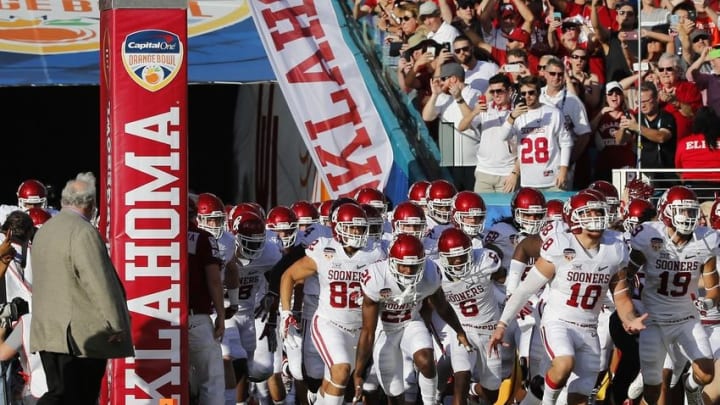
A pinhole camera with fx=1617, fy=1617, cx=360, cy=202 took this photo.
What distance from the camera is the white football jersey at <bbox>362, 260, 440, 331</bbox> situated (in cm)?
1172

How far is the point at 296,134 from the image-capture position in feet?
60.4

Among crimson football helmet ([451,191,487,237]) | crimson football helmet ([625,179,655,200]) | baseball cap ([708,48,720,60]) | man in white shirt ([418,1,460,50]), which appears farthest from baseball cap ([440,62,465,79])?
crimson football helmet ([451,191,487,237])

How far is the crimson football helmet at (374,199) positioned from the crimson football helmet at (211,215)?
4.75ft

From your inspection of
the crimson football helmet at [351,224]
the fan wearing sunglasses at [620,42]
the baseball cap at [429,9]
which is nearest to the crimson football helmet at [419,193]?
the crimson football helmet at [351,224]

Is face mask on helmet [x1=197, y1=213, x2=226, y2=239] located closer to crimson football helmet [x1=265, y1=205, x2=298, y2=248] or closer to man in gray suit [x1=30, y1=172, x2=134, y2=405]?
crimson football helmet [x1=265, y1=205, x2=298, y2=248]

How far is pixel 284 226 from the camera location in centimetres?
1345

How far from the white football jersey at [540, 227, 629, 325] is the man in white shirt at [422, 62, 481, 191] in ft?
13.2

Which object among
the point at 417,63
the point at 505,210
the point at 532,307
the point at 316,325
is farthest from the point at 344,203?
the point at 417,63

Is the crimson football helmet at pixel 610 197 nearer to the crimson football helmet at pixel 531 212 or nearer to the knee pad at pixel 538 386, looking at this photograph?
the crimson football helmet at pixel 531 212

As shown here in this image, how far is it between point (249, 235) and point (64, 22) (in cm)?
607

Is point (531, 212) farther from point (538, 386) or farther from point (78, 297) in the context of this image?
point (78, 297)

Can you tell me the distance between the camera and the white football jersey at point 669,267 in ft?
40.9

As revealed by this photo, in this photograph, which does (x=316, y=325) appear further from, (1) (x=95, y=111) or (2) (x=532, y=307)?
(1) (x=95, y=111)

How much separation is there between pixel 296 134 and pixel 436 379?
6.71m
